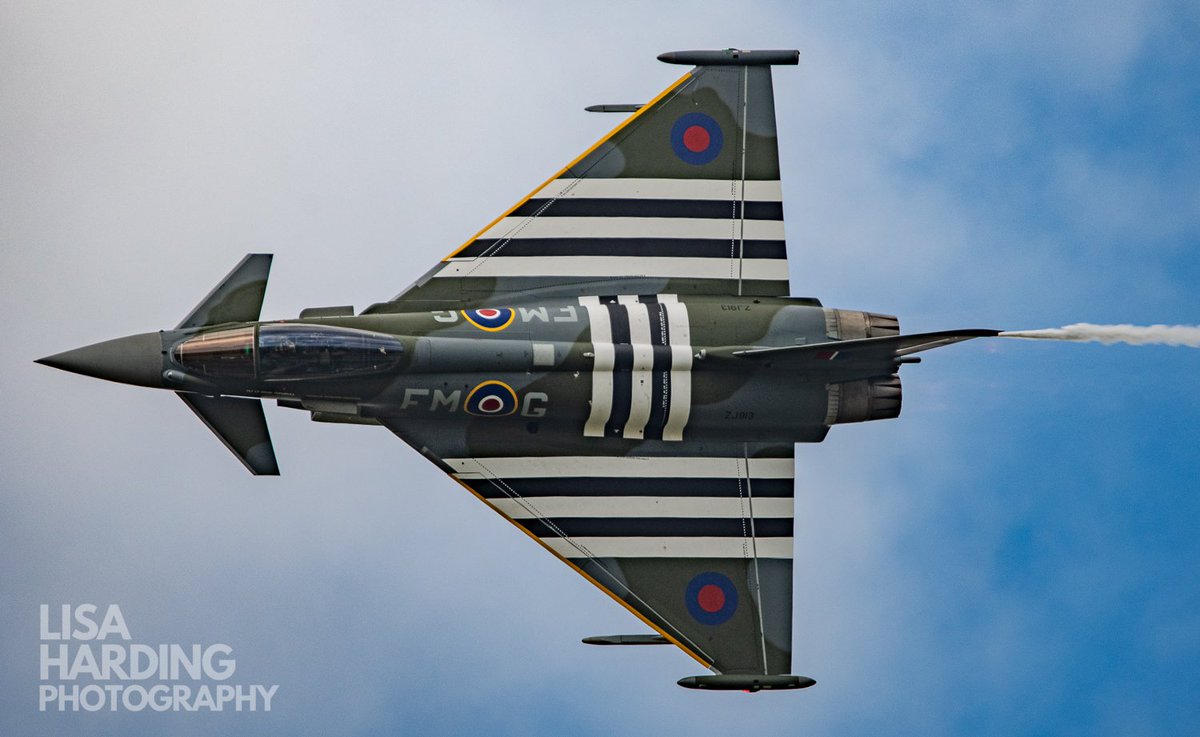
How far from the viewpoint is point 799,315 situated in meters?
25.2

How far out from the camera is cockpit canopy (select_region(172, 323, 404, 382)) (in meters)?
24.1

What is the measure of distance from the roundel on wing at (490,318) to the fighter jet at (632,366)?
0.03 metres

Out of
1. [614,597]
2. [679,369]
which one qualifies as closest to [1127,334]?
[679,369]

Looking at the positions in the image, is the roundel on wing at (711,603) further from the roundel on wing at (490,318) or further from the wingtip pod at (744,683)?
the roundel on wing at (490,318)

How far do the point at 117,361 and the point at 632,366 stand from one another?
6.49 m

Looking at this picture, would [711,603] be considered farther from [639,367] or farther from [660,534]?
[639,367]

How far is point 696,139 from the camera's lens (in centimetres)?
2609

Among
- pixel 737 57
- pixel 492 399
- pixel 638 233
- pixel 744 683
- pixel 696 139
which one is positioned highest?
pixel 737 57

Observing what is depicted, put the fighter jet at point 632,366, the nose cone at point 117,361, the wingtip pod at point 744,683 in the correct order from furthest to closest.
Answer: the wingtip pod at point 744,683, the fighter jet at point 632,366, the nose cone at point 117,361

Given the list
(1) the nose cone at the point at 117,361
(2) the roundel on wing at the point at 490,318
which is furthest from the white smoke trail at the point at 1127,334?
(1) the nose cone at the point at 117,361

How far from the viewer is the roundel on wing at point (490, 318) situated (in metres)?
24.7

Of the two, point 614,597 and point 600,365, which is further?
point 614,597

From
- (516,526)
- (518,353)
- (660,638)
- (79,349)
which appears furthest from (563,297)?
(79,349)

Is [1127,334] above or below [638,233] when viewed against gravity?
below
